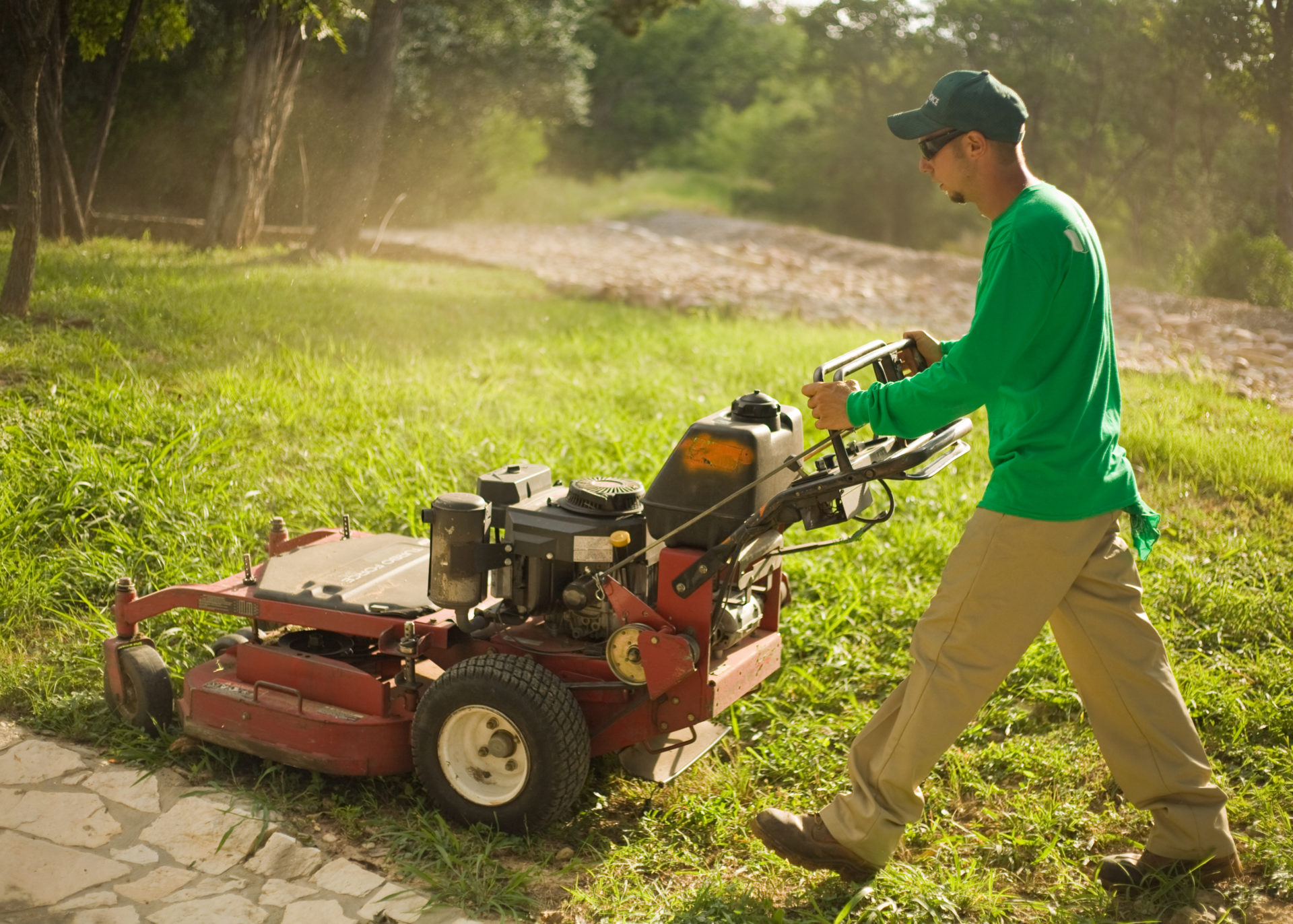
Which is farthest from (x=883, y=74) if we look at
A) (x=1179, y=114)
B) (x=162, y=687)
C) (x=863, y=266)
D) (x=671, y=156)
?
(x=162, y=687)

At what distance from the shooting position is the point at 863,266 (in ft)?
61.9

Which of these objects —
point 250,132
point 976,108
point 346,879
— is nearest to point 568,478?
point 346,879

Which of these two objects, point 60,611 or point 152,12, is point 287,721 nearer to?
point 60,611

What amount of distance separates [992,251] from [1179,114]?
20134 millimetres

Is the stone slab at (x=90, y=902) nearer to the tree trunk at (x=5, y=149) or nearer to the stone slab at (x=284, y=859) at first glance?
the stone slab at (x=284, y=859)

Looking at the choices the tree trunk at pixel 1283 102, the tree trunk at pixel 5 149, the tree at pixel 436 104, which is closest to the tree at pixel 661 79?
the tree at pixel 436 104

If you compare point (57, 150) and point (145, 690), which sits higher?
point (57, 150)

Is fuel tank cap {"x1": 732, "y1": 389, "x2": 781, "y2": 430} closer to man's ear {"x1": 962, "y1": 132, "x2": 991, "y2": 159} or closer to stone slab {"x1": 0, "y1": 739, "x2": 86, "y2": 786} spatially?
man's ear {"x1": 962, "y1": 132, "x2": 991, "y2": 159}

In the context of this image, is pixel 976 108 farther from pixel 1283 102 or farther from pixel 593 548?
pixel 1283 102

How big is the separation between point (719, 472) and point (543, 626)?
87 cm

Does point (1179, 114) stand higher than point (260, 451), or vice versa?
point (1179, 114)

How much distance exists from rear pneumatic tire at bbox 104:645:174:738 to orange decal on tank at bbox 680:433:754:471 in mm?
2041

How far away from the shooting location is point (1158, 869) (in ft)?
10.2

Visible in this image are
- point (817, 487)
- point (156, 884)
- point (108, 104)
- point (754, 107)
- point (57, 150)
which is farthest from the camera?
point (754, 107)
